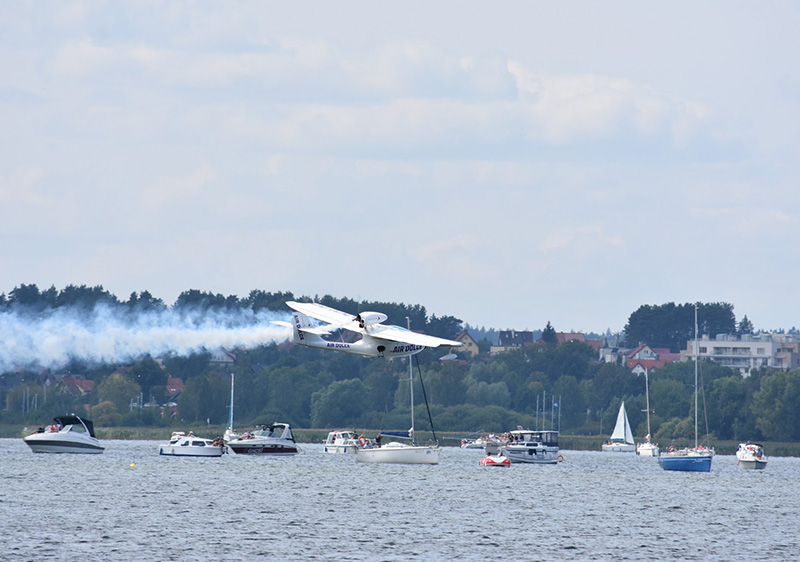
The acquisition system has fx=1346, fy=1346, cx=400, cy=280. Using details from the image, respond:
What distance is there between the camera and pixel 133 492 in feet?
315

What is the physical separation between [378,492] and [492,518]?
20085 mm

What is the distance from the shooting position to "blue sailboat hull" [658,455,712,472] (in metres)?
142

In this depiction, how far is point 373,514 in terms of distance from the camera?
84.1 m

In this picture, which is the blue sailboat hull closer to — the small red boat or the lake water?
the lake water

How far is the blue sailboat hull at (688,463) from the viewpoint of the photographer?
467 feet

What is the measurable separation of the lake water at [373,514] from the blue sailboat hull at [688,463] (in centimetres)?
566

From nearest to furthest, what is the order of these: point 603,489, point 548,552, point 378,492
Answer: point 548,552, point 378,492, point 603,489

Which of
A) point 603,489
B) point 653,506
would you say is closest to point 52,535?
point 653,506

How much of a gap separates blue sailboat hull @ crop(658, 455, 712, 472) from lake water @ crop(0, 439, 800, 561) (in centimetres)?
566

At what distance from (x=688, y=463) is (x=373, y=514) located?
6824cm

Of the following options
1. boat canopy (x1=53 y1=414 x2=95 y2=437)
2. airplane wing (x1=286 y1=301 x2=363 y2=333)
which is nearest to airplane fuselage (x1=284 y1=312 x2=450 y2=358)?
airplane wing (x1=286 y1=301 x2=363 y2=333)

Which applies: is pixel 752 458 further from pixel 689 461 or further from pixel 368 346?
pixel 368 346

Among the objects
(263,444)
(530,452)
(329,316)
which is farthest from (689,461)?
(329,316)

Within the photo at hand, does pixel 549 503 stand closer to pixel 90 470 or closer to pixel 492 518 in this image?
pixel 492 518
